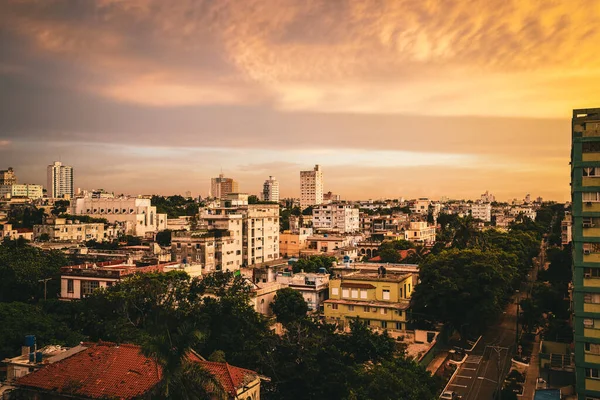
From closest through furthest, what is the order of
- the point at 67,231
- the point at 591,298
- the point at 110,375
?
the point at 110,375 → the point at 591,298 → the point at 67,231

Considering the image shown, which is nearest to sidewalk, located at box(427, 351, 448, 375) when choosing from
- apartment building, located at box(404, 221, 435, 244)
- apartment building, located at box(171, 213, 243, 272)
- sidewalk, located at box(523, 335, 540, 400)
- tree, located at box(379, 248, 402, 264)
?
sidewalk, located at box(523, 335, 540, 400)

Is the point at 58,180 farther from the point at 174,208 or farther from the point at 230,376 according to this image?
the point at 230,376

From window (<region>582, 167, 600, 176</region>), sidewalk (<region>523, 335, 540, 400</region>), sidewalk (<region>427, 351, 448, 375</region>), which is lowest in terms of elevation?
sidewalk (<region>523, 335, 540, 400</region>)

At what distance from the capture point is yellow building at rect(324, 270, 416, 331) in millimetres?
33938

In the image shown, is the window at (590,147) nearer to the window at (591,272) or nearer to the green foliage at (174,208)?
the window at (591,272)

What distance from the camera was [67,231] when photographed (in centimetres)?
7394

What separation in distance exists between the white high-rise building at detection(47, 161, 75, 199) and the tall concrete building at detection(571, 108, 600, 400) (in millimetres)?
184512

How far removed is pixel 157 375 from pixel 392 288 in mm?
20540

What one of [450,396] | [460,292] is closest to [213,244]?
[460,292]

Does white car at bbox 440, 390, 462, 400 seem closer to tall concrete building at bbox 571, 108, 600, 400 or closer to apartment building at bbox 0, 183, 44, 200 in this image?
A: tall concrete building at bbox 571, 108, 600, 400

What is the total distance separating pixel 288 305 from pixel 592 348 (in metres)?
18.0

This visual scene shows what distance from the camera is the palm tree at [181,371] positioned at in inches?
542

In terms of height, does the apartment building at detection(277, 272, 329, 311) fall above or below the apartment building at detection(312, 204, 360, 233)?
below

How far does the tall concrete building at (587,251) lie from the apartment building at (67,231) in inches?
2439
